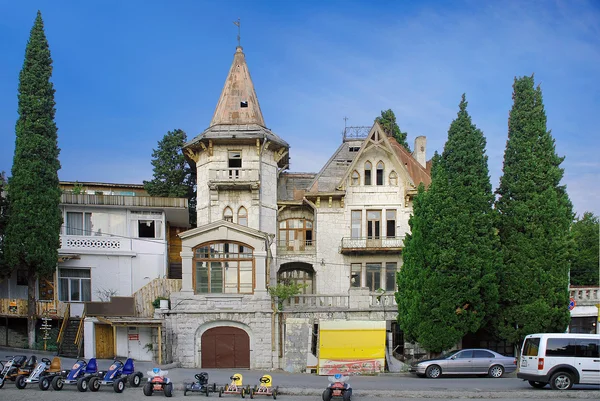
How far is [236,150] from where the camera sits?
130 ft

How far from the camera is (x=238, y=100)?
40844mm

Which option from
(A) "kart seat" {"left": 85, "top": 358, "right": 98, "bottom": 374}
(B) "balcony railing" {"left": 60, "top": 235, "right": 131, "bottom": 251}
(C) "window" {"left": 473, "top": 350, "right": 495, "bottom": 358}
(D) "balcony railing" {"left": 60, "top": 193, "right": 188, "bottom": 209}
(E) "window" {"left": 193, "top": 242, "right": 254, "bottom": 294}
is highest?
(D) "balcony railing" {"left": 60, "top": 193, "right": 188, "bottom": 209}

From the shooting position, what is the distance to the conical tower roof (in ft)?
132

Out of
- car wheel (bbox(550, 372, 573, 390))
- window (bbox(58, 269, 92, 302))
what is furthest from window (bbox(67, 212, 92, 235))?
car wheel (bbox(550, 372, 573, 390))

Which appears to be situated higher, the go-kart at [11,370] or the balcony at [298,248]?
the balcony at [298,248]

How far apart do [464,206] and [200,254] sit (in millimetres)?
12667

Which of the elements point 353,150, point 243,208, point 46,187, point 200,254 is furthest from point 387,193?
point 46,187

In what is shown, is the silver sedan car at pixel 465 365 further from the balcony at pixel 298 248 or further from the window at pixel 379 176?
the window at pixel 379 176

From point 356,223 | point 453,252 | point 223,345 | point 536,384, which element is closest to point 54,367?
point 223,345

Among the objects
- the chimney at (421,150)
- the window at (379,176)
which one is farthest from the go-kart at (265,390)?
the chimney at (421,150)

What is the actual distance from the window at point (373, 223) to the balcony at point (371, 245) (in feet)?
2.84

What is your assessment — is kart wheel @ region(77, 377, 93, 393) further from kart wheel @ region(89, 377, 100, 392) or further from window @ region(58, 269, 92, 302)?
window @ region(58, 269, 92, 302)

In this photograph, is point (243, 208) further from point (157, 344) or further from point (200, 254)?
point (157, 344)

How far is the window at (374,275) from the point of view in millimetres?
40469
